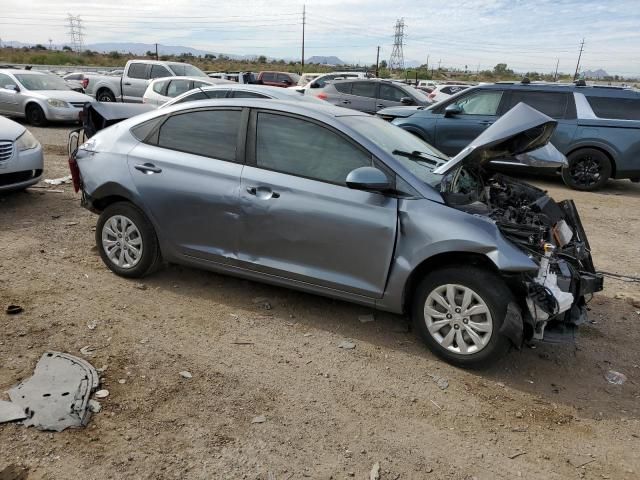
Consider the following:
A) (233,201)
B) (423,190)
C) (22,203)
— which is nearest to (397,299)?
(423,190)

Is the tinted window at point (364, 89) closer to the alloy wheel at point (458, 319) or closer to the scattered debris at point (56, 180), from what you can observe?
the scattered debris at point (56, 180)

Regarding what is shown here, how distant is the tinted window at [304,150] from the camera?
3839mm

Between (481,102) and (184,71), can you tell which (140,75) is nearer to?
(184,71)

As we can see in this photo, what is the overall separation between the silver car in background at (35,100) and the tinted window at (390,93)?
305 inches

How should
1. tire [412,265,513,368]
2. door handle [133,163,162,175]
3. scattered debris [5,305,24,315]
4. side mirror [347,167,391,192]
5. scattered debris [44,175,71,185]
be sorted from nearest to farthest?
tire [412,265,513,368] → side mirror [347,167,391,192] → scattered debris [5,305,24,315] → door handle [133,163,162,175] → scattered debris [44,175,71,185]

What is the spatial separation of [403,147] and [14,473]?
3302mm

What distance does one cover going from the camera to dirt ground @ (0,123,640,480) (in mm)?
2736

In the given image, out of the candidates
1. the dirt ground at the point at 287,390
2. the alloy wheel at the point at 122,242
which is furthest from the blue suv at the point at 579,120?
the alloy wheel at the point at 122,242

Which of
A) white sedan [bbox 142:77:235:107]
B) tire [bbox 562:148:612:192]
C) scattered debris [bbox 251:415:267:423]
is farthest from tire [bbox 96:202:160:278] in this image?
white sedan [bbox 142:77:235:107]

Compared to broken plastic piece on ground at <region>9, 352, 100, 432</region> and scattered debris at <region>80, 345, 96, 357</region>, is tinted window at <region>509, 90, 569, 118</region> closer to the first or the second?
scattered debris at <region>80, 345, 96, 357</region>

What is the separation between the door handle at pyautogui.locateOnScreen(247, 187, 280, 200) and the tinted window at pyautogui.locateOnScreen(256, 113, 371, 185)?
7.0 inches

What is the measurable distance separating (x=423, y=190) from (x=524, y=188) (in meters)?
1.39

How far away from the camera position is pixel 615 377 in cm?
364

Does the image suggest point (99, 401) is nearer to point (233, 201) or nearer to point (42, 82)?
point (233, 201)
